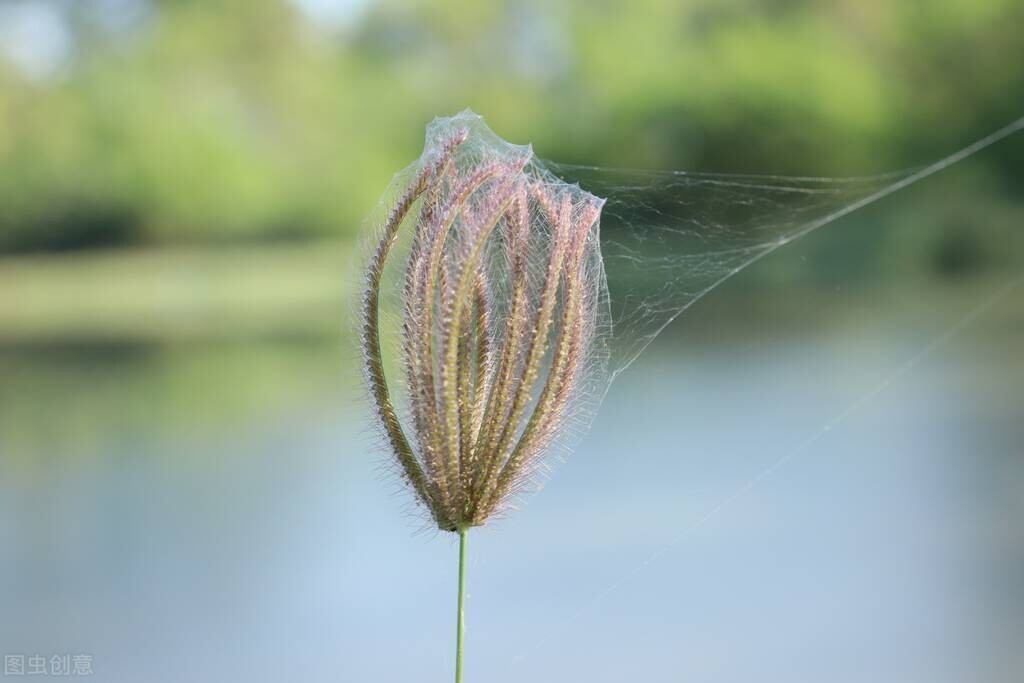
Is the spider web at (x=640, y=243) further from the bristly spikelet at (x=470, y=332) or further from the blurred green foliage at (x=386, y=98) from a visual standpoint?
the blurred green foliage at (x=386, y=98)

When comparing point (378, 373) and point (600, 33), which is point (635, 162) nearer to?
point (600, 33)

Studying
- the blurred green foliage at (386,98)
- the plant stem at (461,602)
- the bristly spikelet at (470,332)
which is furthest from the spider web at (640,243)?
the blurred green foliage at (386,98)

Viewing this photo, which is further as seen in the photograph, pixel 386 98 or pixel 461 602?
pixel 386 98

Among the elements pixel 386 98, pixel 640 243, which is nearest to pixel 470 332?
pixel 640 243

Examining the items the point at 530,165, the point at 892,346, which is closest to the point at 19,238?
the point at 892,346

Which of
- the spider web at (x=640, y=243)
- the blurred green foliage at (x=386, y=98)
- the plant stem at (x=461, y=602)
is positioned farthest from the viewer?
the blurred green foliage at (x=386, y=98)

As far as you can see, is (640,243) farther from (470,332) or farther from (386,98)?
(386,98)

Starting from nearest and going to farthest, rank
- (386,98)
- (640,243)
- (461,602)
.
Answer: (461,602) → (640,243) → (386,98)
